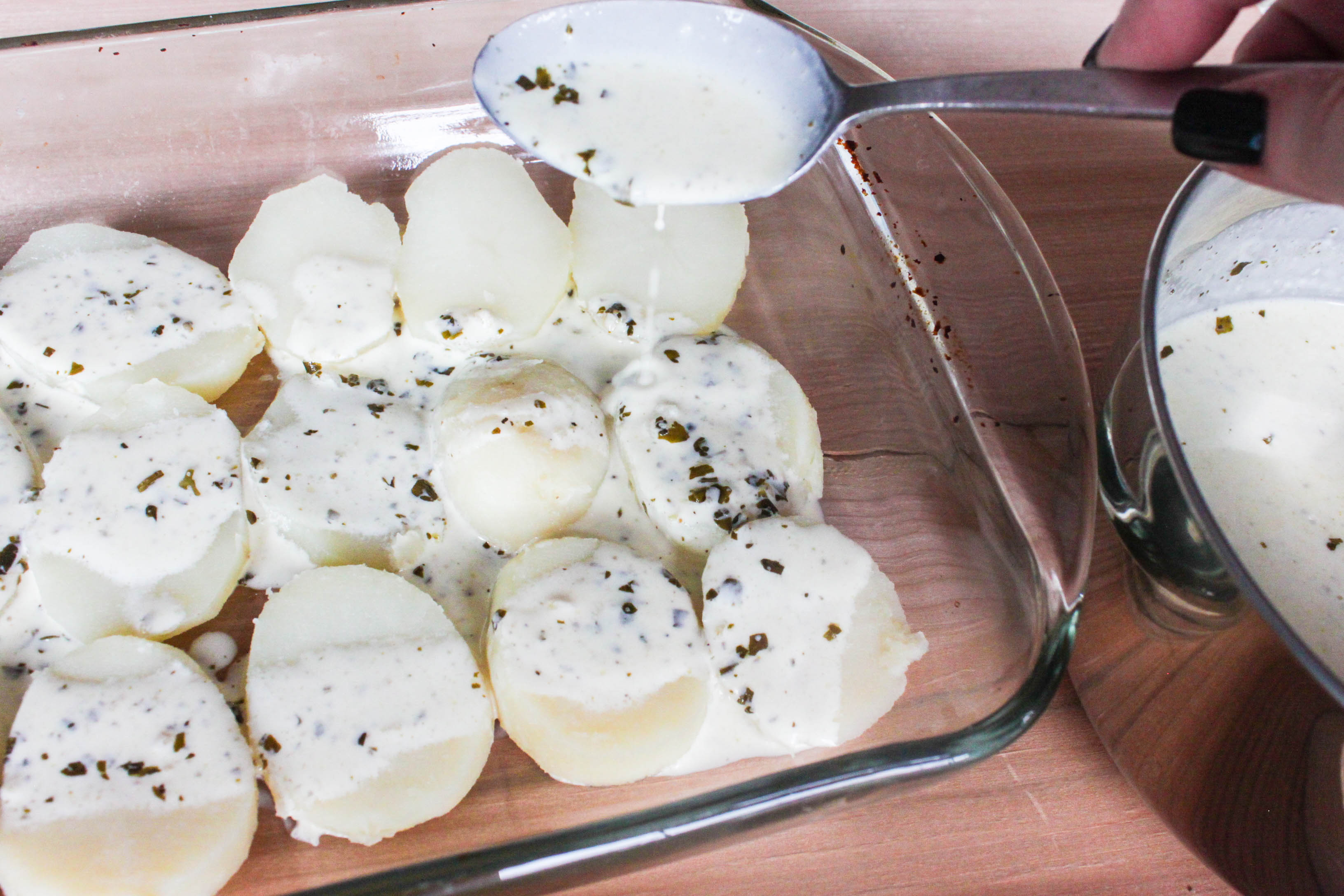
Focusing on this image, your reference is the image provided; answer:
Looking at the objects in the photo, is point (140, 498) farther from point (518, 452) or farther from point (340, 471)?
point (518, 452)

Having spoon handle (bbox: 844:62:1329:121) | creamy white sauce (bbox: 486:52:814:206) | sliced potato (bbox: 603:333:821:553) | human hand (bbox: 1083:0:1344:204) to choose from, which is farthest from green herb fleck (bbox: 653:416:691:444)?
human hand (bbox: 1083:0:1344:204)

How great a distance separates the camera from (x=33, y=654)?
0.85 meters

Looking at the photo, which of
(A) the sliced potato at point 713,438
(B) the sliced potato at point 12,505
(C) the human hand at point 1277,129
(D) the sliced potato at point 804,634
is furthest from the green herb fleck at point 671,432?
(B) the sliced potato at point 12,505

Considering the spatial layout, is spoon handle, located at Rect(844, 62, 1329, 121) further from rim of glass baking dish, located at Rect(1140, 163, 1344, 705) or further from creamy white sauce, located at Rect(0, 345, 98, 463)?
creamy white sauce, located at Rect(0, 345, 98, 463)

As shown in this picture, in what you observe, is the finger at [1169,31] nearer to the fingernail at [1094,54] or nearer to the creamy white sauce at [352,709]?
the fingernail at [1094,54]

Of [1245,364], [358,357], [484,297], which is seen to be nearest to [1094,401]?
[1245,364]

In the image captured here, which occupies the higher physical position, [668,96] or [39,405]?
[668,96]

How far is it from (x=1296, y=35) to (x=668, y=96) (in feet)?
2.08

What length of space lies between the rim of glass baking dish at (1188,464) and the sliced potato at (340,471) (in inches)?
26.3

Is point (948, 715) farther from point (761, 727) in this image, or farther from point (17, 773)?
point (17, 773)

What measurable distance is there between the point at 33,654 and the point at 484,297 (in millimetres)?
554

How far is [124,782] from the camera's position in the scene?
2.35ft

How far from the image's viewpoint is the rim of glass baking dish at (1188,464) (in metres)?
0.59

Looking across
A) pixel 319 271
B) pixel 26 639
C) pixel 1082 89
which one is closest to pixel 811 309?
pixel 1082 89
